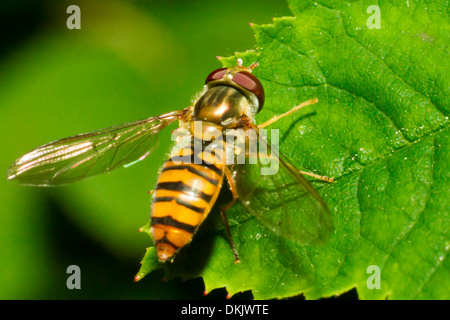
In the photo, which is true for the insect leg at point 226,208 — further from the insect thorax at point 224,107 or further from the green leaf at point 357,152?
the insect thorax at point 224,107

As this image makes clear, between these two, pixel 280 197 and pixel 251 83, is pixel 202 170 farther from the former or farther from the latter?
pixel 251 83

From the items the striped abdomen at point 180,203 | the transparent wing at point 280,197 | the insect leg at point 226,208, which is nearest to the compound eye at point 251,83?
the transparent wing at point 280,197

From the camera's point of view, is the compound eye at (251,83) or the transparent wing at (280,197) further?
the compound eye at (251,83)

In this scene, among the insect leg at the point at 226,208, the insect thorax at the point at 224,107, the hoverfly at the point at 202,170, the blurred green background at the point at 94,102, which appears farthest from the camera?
the blurred green background at the point at 94,102

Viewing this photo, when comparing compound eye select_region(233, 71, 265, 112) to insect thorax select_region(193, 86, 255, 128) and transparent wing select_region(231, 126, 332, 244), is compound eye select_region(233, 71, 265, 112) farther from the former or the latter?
transparent wing select_region(231, 126, 332, 244)

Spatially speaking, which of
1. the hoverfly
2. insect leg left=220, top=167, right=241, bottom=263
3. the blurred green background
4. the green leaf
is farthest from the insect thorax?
the blurred green background
